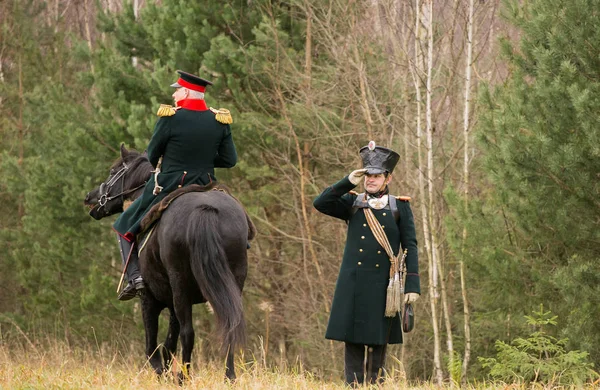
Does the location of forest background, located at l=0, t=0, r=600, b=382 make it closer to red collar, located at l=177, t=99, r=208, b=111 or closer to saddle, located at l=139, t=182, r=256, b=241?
saddle, located at l=139, t=182, r=256, b=241

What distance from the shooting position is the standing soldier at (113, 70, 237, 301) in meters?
7.48

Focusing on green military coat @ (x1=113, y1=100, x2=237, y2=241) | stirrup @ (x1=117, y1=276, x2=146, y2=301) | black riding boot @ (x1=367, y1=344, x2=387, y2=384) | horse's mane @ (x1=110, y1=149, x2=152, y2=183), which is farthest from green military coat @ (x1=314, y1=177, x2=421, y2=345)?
horse's mane @ (x1=110, y1=149, x2=152, y2=183)

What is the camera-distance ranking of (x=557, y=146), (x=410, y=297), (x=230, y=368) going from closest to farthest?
(x=230, y=368)
(x=410, y=297)
(x=557, y=146)

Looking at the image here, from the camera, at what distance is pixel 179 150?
7516 mm

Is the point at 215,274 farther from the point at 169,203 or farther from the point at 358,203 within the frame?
the point at 358,203

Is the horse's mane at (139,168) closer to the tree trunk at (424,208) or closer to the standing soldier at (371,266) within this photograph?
the standing soldier at (371,266)

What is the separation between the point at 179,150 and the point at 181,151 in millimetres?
17

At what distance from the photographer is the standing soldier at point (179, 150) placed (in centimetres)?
748

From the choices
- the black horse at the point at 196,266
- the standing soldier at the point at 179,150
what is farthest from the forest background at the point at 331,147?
the standing soldier at the point at 179,150

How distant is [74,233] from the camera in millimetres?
18688

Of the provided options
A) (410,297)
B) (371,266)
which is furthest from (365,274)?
(410,297)

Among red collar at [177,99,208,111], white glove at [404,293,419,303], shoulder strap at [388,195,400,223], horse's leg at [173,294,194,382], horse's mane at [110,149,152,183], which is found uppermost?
red collar at [177,99,208,111]

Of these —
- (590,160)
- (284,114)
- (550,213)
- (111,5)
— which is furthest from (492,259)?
(111,5)

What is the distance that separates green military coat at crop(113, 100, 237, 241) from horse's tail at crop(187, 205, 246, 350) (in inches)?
32.5
